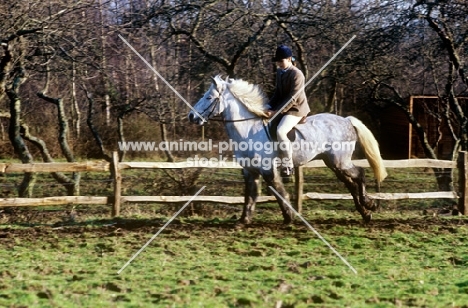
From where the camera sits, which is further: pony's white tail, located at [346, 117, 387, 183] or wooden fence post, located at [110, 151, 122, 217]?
wooden fence post, located at [110, 151, 122, 217]

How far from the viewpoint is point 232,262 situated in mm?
6566

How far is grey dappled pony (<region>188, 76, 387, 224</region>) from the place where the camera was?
8.31 metres

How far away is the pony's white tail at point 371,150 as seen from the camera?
9016 mm

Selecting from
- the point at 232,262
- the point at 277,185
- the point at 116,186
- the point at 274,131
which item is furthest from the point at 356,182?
the point at 116,186

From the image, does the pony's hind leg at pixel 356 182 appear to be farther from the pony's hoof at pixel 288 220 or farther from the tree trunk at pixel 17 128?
the tree trunk at pixel 17 128

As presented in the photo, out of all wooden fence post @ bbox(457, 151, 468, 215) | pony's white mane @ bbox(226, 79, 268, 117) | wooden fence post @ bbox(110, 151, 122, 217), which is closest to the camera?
pony's white mane @ bbox(226, 79, 268, 117)

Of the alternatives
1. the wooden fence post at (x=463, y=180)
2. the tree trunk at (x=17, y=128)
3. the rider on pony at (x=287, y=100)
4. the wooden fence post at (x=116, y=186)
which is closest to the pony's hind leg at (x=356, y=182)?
the rider on pony at (x=287, y=100)

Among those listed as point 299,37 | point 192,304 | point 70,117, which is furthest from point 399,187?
point 70,117

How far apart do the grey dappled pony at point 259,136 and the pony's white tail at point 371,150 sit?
0.26 m

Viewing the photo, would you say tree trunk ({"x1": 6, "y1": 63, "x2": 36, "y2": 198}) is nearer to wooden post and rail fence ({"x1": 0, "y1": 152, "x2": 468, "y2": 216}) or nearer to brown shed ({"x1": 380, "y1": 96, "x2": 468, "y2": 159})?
wooden post and rail fence ({"x1": 0, "y1": 152, "x2": 468, "y2": 216})

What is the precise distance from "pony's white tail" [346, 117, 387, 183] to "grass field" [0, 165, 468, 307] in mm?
740

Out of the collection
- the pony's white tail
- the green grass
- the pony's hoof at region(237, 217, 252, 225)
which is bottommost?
the green grass

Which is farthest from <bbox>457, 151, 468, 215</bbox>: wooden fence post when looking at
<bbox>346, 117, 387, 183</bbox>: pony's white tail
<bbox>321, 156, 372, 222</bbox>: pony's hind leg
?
<bbox>321, 156, 372, 222</bbox>: pony's hind leg

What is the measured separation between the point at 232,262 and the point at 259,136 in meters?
2.32
